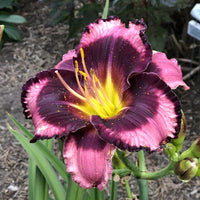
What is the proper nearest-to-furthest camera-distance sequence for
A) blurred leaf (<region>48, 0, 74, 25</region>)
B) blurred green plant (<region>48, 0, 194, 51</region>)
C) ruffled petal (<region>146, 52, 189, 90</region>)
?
ruffled petal (<region>146, 52, 189, 90</region>) < blurred green plant (<region>48, 0, 194, 51</region>) < blurred leaf (<region>48, 0, 74, 25</region>)

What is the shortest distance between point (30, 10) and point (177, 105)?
9.13 ft

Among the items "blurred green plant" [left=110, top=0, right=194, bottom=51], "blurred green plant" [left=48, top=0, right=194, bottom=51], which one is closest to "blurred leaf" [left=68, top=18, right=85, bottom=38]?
"blurred green plant" [left=48, top=0, right=194, bottom=51]

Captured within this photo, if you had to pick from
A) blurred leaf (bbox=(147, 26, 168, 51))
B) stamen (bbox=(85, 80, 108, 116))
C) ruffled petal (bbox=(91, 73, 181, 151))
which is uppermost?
ruffled petal (bbox=(91, 73, 181, 151))

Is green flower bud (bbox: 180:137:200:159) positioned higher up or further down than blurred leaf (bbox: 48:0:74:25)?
higher up

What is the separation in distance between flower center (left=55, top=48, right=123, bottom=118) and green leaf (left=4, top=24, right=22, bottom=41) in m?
2.12

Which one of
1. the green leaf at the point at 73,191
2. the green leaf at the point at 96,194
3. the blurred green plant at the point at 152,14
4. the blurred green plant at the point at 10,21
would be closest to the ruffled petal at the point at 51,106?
the green leaf at the point at 73,191

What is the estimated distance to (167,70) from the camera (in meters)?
0.86

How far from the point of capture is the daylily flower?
75 centimetres

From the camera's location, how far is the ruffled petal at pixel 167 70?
2.75 ft

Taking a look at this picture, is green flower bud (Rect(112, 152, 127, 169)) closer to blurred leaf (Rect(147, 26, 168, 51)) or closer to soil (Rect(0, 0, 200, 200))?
→ soil (Rect(0, 0, 200, 200))

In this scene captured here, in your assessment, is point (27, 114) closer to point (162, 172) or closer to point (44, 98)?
point (44, 98)

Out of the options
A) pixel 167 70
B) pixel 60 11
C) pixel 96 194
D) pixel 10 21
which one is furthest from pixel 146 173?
pixel 10 21

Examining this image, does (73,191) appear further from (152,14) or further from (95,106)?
(152,14)

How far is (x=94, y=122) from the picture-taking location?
773mm
